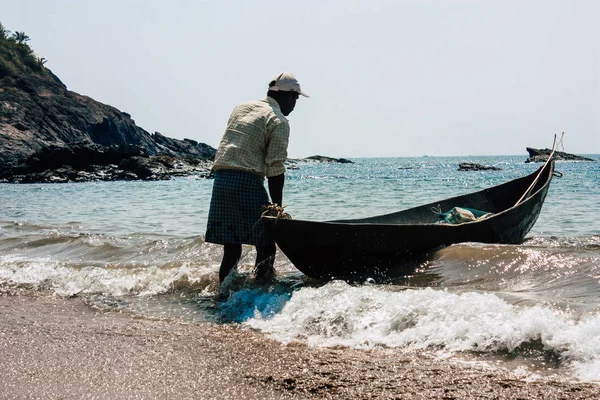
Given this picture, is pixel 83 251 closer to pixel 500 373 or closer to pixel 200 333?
pixel 200 333

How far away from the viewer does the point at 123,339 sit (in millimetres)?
3459

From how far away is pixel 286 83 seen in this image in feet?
14.5

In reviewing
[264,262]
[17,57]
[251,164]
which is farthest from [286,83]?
[17,57]

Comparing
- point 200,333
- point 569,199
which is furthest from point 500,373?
point 569,199

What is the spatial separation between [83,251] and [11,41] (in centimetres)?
6546

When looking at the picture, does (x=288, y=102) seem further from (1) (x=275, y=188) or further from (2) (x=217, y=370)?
(2) (x=217, y=370)

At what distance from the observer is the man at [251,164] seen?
14.2 feet

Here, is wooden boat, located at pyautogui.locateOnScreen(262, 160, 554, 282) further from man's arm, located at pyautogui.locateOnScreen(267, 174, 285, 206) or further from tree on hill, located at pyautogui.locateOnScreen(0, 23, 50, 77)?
tree on hill, located at pyautogui.locateOnScreen(0, 23, 50, 77)

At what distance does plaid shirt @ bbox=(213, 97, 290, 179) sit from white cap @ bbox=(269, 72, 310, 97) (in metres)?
0.14

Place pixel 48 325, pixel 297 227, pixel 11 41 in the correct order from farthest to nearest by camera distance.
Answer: pixel 11 41 < pixel 297 227 < pixel 48 325

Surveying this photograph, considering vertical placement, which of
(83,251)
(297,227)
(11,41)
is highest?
(11,41)

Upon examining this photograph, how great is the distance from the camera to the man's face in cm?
451

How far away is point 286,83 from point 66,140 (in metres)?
52.4

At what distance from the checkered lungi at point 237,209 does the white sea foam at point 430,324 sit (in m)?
0.76
